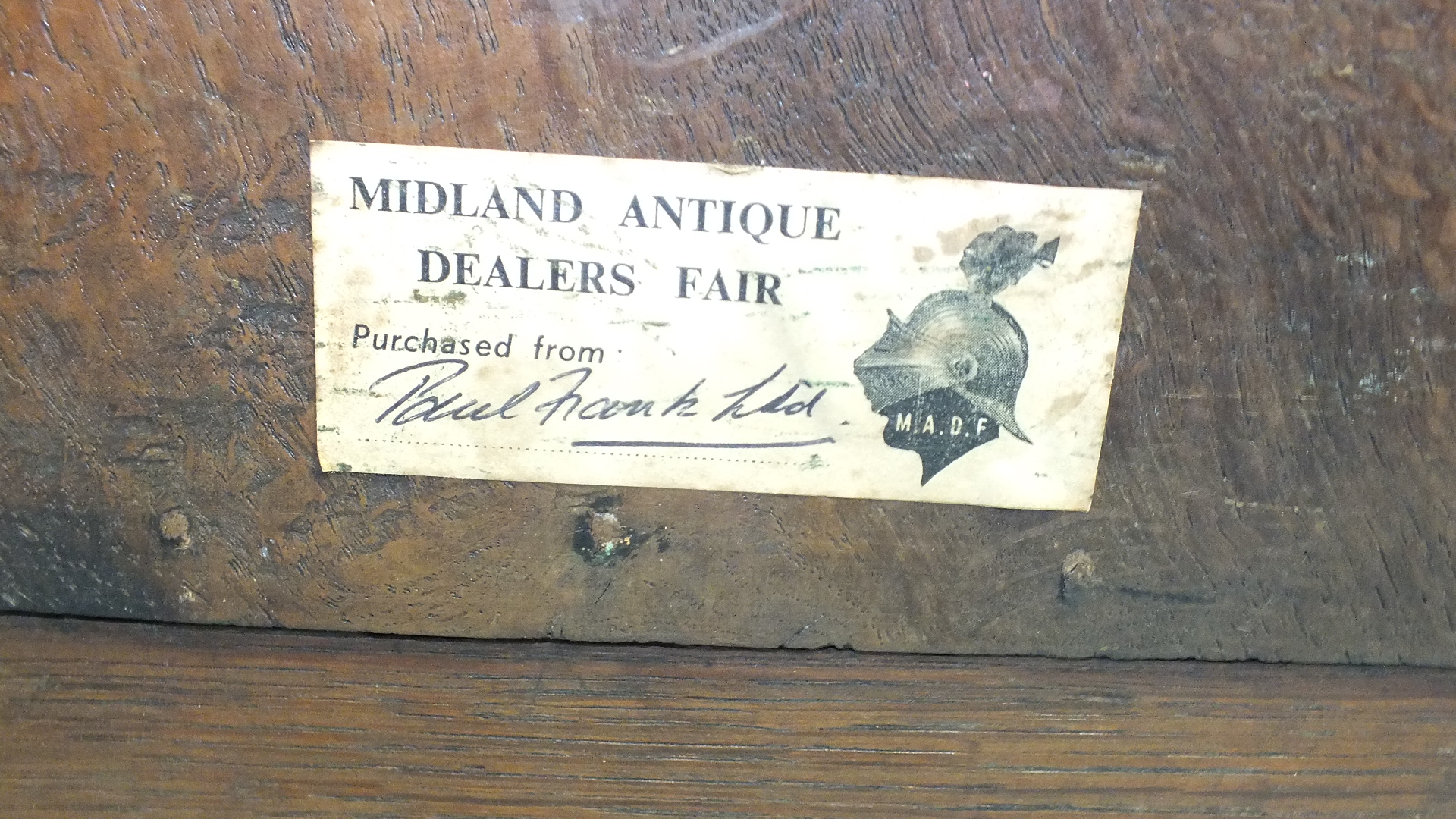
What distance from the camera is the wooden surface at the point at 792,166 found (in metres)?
0.34

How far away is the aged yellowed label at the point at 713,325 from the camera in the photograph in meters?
0.36

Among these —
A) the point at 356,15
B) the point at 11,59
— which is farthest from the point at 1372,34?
the point at 11,59

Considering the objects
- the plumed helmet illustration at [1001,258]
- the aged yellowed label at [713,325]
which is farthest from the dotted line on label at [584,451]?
the plumed helmet illustration at [1001,258]

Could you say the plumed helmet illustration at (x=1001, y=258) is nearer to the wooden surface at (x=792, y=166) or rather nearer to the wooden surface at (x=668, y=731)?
the wooden surface at (x=792, y=166)

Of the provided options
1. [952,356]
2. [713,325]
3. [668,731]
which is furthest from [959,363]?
[668,731]

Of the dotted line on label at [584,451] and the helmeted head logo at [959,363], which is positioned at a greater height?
the helmeted head logo at [959,363]

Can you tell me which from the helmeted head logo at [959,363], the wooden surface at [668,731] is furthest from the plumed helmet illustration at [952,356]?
the wooden surface at [668,731]

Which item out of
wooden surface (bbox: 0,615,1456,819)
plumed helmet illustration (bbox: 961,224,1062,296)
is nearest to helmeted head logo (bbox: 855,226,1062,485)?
plumed helmet illustration (bbox: 961,224,1062,296)

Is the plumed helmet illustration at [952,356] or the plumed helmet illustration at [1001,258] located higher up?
the plumed helmet illustration at [1001,258]

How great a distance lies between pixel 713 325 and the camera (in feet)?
1.22

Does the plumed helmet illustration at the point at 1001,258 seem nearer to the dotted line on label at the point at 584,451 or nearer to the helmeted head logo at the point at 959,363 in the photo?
the helmeted head logo at the point at 959,363

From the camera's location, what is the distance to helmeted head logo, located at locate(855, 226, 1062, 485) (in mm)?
365

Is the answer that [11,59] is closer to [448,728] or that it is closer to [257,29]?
[257,29]

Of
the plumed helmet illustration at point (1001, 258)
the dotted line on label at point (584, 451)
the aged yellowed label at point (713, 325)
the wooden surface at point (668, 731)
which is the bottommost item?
the wooden surface at point (668, 731)
